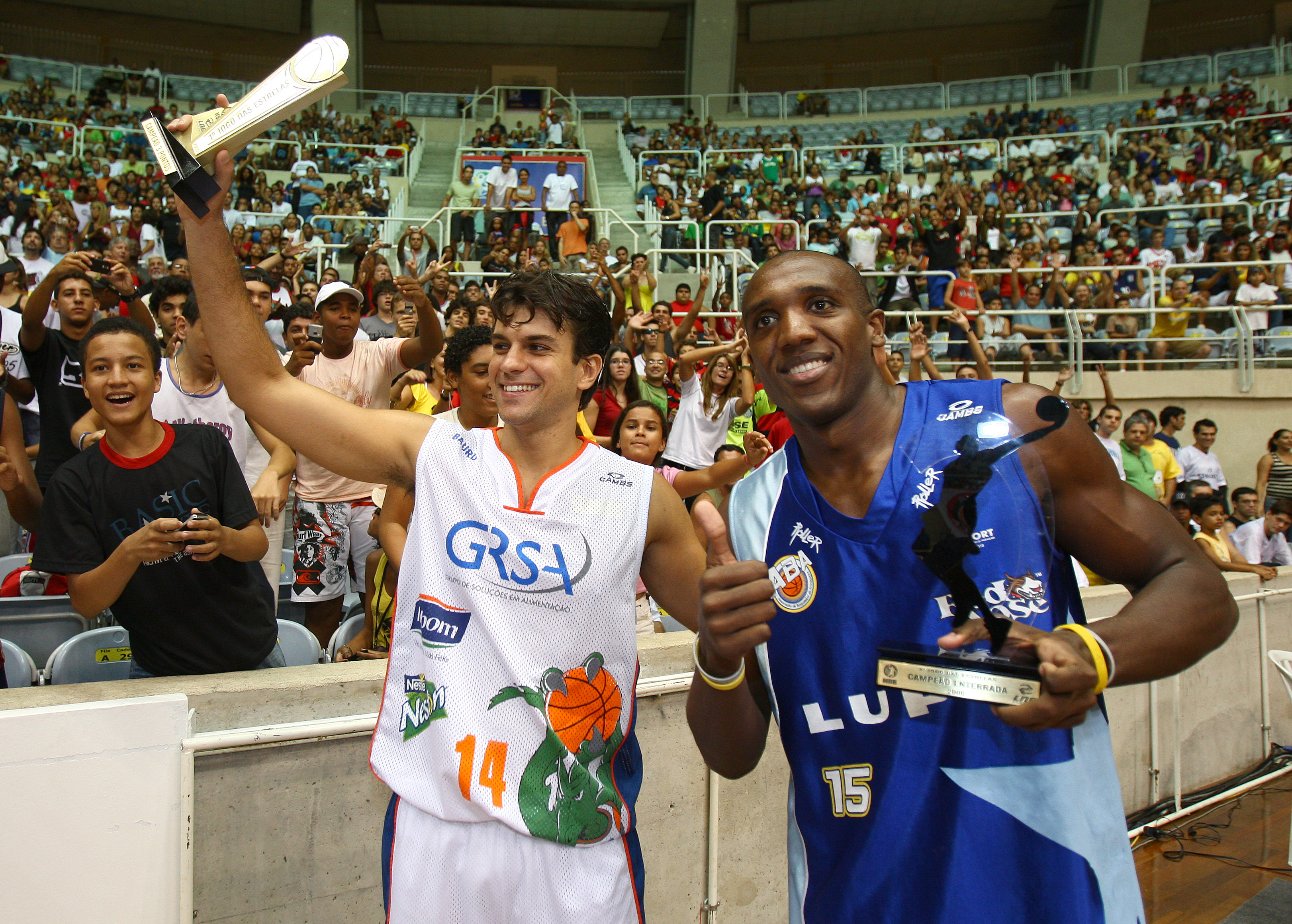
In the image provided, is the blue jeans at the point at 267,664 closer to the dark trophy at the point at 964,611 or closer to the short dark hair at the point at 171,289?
the dark trophy at the point at 964,611

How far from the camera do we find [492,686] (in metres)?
1.86

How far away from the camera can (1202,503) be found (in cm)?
770

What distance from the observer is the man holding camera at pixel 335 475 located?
4.66m

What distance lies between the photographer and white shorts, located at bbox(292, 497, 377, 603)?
15.2ft

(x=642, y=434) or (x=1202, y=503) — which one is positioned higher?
(x=642, y=434)

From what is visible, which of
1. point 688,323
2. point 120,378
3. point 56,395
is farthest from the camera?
point 688,323

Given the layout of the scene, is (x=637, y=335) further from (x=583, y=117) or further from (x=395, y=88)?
(x=395, y=88)

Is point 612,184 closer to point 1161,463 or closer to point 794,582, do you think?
point 1161,463

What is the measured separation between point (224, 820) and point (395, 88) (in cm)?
2843

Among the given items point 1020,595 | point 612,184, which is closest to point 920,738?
point 1020,595

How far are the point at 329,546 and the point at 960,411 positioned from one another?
3.77 metres

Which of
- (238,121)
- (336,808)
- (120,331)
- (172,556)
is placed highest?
(238,121)

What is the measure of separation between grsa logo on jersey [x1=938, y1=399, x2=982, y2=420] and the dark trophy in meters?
0.11

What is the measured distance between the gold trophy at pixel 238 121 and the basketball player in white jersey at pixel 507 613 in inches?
1.6
